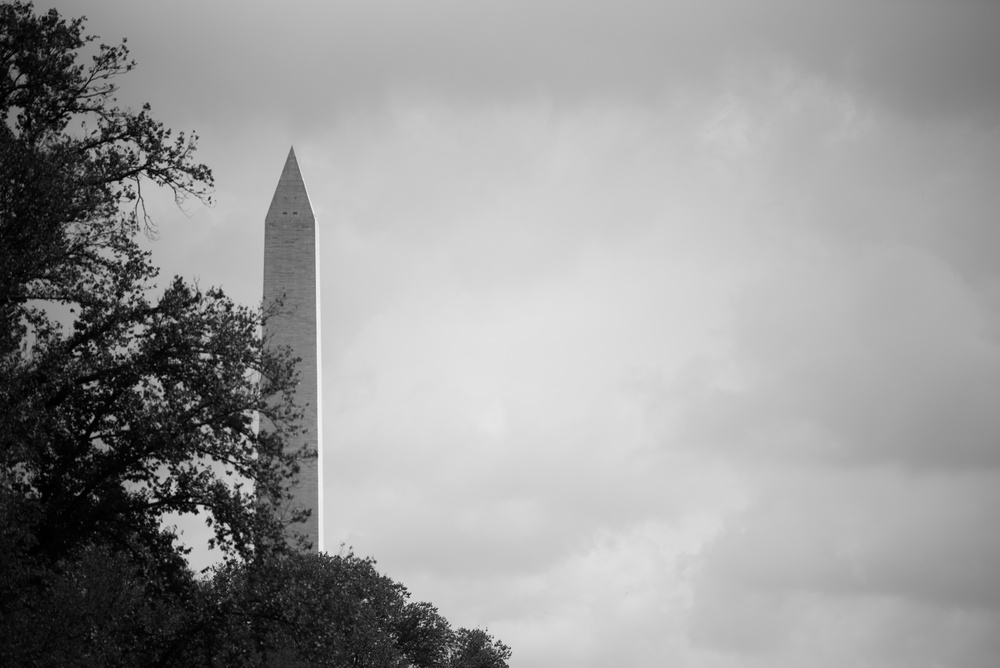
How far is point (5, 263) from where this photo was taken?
22.0m

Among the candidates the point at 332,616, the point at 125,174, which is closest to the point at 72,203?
the point at 125,174

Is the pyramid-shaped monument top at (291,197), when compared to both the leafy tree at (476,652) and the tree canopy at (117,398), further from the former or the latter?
the tree canopy at (117,398)

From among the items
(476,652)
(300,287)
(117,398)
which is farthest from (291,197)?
(117,398)

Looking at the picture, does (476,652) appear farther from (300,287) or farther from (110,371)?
(110,371)

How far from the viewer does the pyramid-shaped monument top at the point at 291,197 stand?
64.9m

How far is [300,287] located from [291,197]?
4.52 m

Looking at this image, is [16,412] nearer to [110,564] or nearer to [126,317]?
[126,317]

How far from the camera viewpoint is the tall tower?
60.9 m

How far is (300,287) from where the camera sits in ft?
208

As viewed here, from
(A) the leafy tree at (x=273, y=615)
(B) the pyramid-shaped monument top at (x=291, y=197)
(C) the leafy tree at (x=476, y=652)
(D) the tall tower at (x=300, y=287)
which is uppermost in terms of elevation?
(B) the pyramid-shaped monument top at (x=291, y=197)

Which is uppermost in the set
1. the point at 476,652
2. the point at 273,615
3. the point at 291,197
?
the point at 291,197

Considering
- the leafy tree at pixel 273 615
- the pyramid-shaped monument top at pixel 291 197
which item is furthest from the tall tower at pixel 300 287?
the leafy tree at pixel 273 615

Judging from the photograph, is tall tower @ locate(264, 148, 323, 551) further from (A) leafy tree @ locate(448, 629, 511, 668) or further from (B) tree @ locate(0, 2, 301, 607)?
(B) tree @ locate(0, 2, 301, 607)

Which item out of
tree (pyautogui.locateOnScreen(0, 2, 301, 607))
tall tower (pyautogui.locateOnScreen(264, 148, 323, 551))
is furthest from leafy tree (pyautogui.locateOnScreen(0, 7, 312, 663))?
tall tower (pyautogui.locateOnScreen(264, 148, 323, 551))
